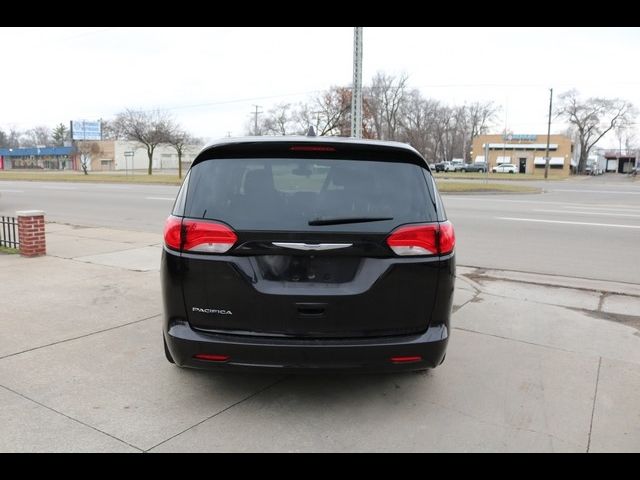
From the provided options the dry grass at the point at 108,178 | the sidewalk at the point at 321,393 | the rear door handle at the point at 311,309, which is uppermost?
the rear door handle at the point at 311,309

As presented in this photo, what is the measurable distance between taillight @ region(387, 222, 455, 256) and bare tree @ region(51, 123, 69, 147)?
144 metres

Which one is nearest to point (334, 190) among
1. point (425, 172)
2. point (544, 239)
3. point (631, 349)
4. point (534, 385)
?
point (425, 172)

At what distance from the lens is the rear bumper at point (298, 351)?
3.08 meters

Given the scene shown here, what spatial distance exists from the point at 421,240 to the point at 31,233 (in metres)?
7.27

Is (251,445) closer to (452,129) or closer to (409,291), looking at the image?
(409,291)

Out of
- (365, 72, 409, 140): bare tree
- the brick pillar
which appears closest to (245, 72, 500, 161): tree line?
(365, 72, 409, 140): bare tree

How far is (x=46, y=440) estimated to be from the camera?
3012mm

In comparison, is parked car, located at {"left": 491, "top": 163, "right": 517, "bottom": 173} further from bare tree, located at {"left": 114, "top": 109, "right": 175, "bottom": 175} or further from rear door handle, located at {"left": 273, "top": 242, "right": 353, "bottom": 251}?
rear door handle, located at {"left": 273, "top": 242, "right": 353, "bottom": 251}

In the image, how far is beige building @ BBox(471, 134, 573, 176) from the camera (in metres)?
76.9

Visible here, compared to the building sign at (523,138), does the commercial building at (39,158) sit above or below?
below

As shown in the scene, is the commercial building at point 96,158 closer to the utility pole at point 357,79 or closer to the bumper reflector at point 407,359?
the utility pole at point 357,79

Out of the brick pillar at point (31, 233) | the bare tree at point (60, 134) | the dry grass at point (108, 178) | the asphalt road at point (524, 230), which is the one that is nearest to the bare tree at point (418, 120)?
the dry grass at point (108, 178)

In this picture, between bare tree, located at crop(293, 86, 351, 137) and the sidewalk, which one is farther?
bare tree, located at crop(293, 86, 351, 137)

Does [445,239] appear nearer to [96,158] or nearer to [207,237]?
[207,237]
